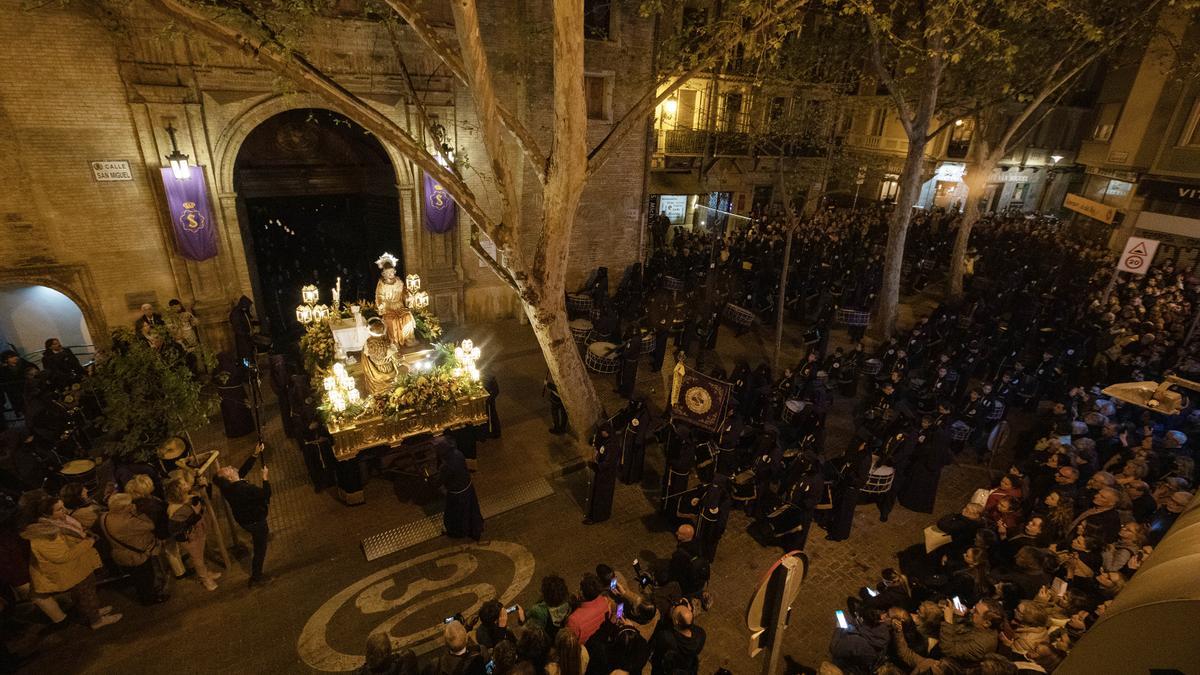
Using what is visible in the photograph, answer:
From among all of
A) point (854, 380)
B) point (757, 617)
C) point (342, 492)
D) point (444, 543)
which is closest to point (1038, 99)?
point (854, 380)

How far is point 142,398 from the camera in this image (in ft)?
27.0

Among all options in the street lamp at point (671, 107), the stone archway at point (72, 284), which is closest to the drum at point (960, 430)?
the stone archway at point (72, 284)

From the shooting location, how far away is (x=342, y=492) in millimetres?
9992

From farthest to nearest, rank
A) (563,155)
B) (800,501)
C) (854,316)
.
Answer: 1. (854,316)
2. (563,155)
3. (800,501)

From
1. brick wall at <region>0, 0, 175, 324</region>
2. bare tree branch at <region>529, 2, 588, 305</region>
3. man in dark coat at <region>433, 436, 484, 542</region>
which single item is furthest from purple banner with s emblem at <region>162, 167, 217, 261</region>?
man in dark coat at <region>433, 436, 484, 542</region>

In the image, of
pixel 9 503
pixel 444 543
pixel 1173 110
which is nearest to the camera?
pixel 9 503

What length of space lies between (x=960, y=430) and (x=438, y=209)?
45.8 ft

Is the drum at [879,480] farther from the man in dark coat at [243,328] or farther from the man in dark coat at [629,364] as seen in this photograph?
the man in dark coat at [243,328]

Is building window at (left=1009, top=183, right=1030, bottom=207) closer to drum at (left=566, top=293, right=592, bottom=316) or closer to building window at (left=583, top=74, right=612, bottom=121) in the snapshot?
building window at (left=583, top=74, right=612, bottom=121)

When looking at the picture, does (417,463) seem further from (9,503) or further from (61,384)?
(61,384)

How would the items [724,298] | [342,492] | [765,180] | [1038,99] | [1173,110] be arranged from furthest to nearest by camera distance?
1. [765,180]
2. [1173,110]
3. [724,298]
4. [1038,99]
5. [342,492]

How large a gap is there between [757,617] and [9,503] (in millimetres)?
9693

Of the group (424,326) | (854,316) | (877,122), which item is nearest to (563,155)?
(424,326)

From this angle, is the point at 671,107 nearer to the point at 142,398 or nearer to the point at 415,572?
the point at 415,572
